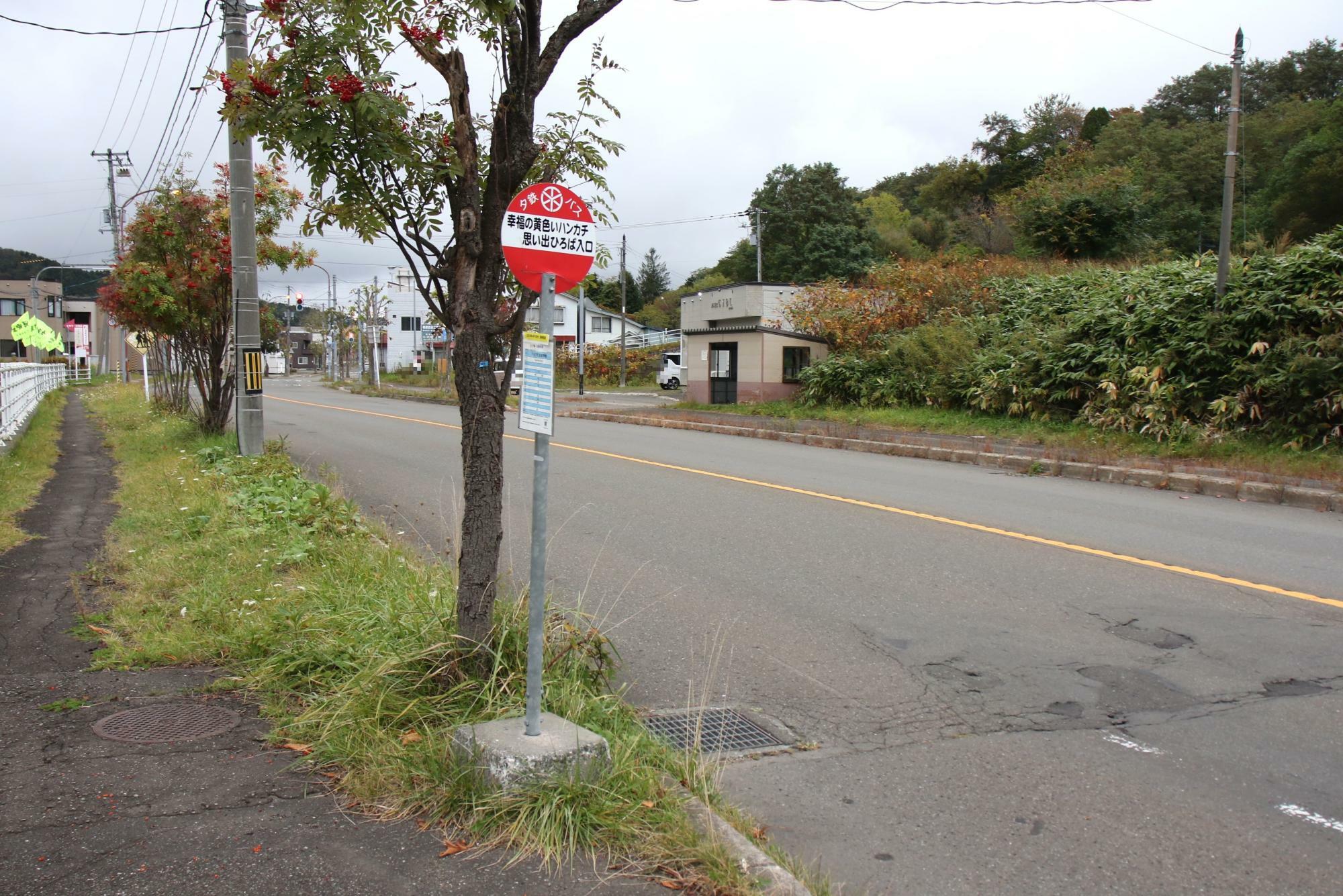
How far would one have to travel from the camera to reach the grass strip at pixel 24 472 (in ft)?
28.6

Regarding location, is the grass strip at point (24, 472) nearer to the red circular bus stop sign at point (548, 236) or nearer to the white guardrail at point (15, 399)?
the white guardrail at point (15, 399)

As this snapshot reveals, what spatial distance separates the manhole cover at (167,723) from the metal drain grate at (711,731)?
196 centimetres

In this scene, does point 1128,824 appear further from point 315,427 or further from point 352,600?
point 315,427

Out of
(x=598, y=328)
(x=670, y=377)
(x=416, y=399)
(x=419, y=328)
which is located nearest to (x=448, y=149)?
(x=416, y=399)

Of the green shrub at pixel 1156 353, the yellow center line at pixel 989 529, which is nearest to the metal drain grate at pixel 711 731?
the yellow center line at pixel 989 529

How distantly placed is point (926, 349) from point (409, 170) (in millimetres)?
18098

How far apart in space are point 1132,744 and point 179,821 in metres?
4.00

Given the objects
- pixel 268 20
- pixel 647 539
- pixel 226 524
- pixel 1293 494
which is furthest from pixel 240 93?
pixel 1293 494

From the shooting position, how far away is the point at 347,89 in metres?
4.19

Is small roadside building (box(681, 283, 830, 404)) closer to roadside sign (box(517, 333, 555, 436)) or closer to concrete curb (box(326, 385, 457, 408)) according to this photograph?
concrete curb (box(326, 385, 457, 408))

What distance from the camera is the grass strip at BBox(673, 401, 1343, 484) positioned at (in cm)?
1242

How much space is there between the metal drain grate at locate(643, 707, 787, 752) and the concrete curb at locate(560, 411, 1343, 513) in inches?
369

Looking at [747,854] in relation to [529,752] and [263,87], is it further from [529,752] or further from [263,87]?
[263,87]

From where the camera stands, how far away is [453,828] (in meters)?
3.43
